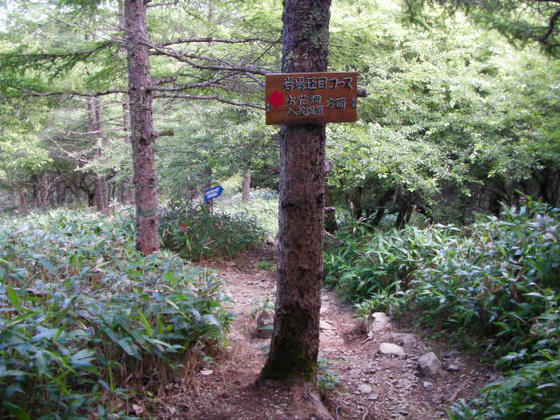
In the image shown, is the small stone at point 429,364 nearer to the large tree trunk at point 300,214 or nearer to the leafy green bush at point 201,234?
the large tree trunk at point 300,214

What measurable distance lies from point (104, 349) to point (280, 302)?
1235 mm

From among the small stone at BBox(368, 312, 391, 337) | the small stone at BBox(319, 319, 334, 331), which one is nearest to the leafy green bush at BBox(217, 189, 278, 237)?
the small stone at BBox(319, 319, 334, 331)

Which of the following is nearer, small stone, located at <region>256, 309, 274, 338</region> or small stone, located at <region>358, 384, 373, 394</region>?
small stone, located at <region>358, 384, 373, 394</region>

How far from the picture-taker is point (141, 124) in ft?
17.6

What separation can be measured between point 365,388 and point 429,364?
0.65 m

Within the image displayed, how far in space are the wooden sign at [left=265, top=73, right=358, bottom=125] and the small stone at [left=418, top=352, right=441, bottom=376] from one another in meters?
2.50

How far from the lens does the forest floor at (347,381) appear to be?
2928mm

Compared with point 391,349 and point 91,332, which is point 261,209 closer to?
point 391,349

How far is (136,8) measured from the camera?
532 cm

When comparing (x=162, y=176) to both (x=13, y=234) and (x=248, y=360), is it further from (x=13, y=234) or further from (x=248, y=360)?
(x=248, y=360)

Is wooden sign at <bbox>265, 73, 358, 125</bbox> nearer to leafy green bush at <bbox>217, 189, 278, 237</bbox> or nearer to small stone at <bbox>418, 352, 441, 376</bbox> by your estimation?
small stone at <bbox>418, 352, 441, 376</bbox>

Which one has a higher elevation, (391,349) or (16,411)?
(16,411)

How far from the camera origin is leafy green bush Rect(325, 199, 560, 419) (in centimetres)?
270

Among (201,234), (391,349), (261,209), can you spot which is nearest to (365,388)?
(391,349)
